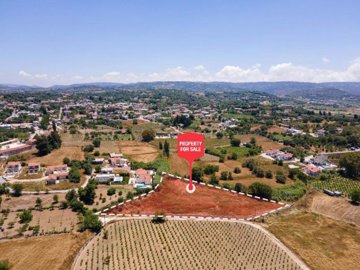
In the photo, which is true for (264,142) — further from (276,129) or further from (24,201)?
(24,201)

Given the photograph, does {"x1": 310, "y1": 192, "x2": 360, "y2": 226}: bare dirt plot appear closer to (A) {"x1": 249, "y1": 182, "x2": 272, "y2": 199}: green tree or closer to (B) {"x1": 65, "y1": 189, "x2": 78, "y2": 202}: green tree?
(A) {"x1": 249, "y1": 182, "x2": 272, "y2": 199}: green tree

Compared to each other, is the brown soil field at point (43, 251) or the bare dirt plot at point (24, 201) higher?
the bare dirt plot at point (24, 201)

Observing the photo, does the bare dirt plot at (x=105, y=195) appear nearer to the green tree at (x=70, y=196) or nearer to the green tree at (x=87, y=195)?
the green tree at (x=87, y=195)

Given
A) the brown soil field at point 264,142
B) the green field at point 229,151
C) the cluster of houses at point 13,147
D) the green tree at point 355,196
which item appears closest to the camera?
the green tree at point 355,196

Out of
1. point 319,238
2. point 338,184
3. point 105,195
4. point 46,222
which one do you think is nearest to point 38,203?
point 46,222

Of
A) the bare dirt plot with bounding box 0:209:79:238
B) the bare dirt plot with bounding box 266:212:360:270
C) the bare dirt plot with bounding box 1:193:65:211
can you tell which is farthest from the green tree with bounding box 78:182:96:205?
the bare dirt plot with bounding box 266:212:360:270

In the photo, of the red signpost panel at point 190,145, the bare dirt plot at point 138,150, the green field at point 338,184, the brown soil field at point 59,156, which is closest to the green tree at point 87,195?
the brown soil field at point 59,156

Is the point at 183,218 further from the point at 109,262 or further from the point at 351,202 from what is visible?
the point at 351,202
